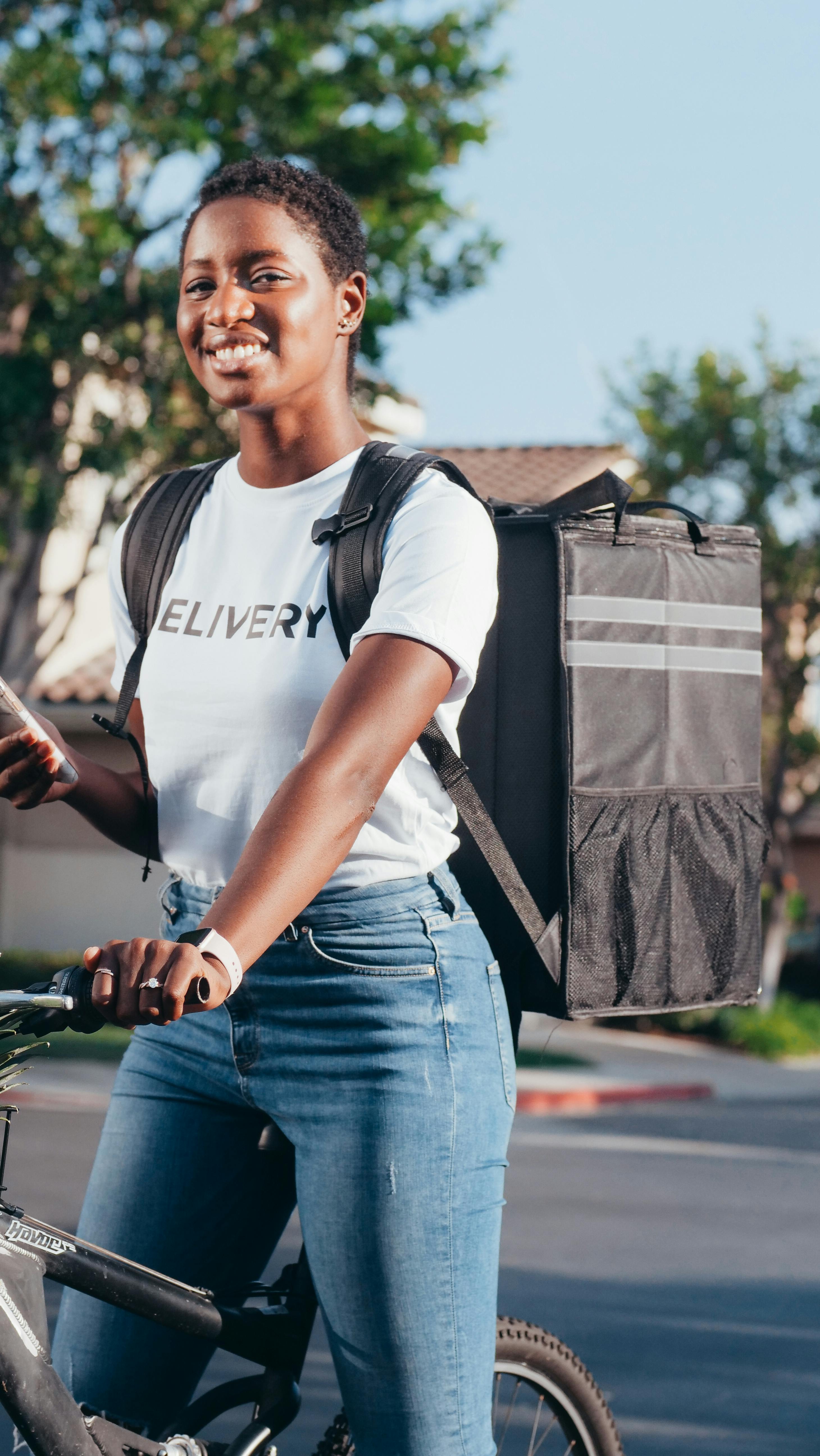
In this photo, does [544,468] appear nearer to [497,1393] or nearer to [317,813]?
[497,1393]

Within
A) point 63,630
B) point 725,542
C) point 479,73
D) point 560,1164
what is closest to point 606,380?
point 479,73

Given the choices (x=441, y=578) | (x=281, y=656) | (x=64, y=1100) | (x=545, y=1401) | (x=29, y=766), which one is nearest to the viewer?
(x=441, y=578)

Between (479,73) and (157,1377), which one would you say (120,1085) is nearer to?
(157,1377)

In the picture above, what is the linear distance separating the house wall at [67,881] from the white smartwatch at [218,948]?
59.0 feet

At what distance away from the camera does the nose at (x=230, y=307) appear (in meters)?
1.98

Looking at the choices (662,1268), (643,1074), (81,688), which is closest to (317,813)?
(662,1268)

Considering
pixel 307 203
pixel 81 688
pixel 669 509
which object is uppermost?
pixel 81 688

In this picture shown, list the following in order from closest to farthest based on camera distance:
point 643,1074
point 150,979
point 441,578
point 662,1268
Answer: point 150,979, point 441,578, point 662,1268, point 643,1074

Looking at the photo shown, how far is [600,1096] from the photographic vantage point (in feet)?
43.6

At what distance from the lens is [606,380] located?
20469 millimetres

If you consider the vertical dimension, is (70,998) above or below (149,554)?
below

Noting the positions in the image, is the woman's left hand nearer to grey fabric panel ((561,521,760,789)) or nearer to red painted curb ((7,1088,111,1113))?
grey fabric panel ((561,521,760,789))

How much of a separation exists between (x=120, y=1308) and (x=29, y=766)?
66cm

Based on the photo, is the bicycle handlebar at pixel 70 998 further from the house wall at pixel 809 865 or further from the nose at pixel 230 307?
the house wall at pixel 809 865
